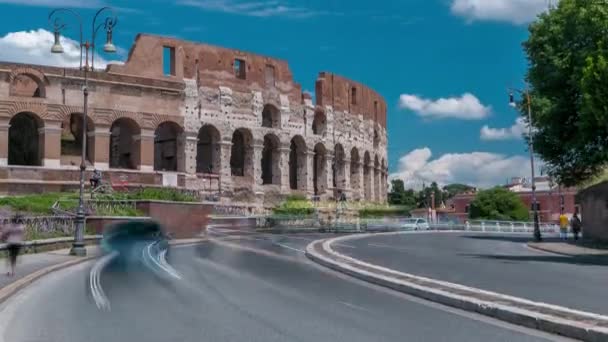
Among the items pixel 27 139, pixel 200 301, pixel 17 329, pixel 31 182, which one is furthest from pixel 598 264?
pixel 27 139

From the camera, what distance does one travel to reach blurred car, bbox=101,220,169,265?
24.9 m

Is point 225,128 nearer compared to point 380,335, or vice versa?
point 380,335

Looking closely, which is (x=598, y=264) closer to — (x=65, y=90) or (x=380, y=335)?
(x=380, y=335)

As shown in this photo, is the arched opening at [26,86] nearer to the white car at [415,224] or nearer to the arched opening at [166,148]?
the arched opening at [166,148]

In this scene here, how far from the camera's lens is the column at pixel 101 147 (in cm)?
4650

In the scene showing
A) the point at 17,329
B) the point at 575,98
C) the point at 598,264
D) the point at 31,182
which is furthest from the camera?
the point at 31,182

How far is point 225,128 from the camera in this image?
175ft

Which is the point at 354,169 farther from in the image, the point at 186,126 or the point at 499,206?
the point at 499,206

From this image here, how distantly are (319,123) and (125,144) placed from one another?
16561mm

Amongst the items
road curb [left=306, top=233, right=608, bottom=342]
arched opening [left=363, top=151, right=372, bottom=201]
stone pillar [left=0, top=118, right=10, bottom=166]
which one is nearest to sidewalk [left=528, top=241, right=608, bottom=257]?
road curb [left=306, top=233, right=608, bottom=342]

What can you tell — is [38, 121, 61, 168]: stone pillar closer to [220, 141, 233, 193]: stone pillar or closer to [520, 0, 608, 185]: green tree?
[220, 141, 233, 193]: stone pillar

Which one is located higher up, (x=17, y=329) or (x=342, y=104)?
(x=342, y=104)

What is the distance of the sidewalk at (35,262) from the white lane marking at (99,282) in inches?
42.8

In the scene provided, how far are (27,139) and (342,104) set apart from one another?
25.8 metres
